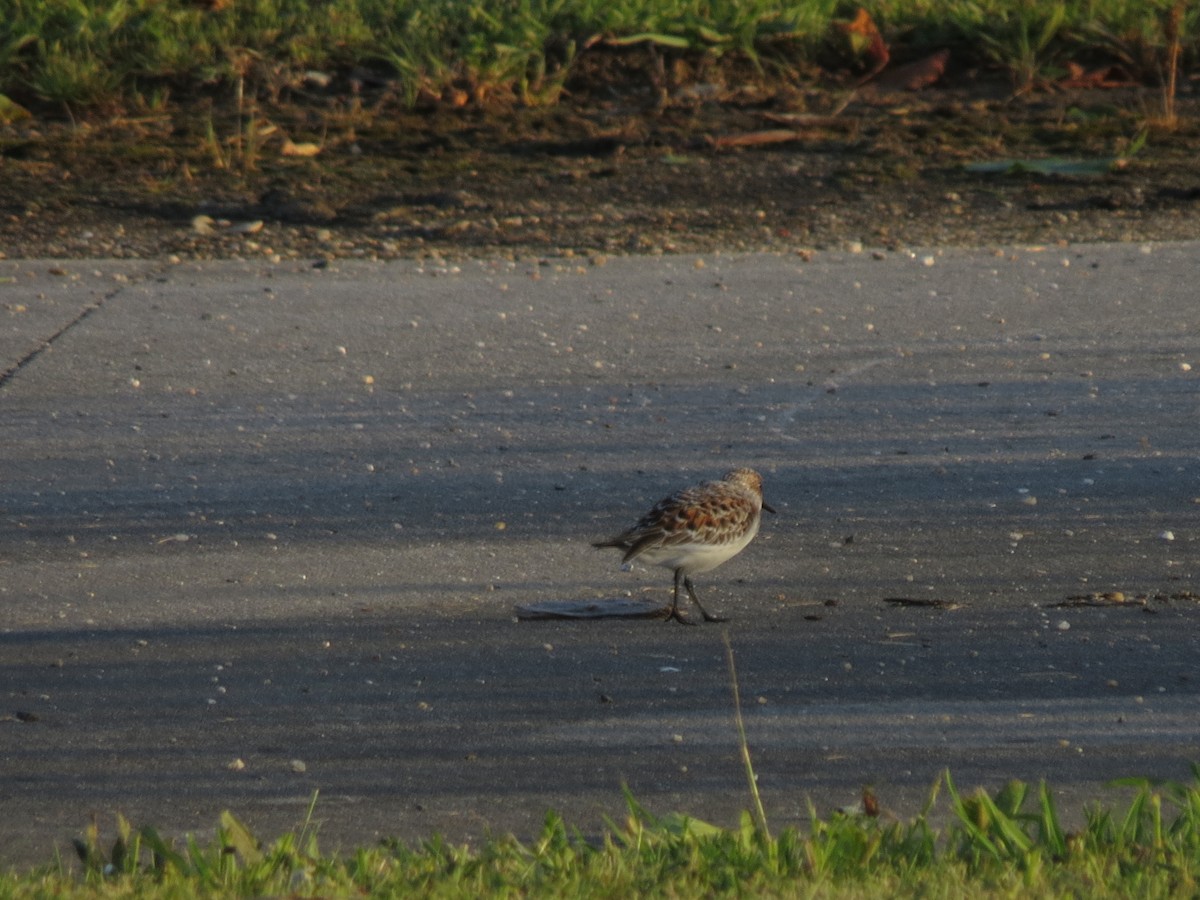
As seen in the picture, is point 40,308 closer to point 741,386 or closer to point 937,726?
point 741,386

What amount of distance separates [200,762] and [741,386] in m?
4.22

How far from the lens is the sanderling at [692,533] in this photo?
5812mm

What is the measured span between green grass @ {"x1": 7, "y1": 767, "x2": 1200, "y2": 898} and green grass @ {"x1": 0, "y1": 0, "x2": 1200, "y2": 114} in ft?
35.2

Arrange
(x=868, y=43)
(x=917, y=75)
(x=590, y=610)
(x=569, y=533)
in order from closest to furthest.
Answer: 1. (x=590, y=610)
2. (x=569, y=533)
3. (x=917, y=75)
4. (x=868, y=43)

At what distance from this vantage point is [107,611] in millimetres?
6148

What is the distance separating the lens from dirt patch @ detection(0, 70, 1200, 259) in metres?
11.5

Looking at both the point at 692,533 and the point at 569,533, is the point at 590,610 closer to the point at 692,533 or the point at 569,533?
the point at 692,533

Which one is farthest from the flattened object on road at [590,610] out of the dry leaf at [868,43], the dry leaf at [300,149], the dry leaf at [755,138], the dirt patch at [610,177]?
the dry leaf at [868,43]

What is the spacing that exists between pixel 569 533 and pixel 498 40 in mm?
8585

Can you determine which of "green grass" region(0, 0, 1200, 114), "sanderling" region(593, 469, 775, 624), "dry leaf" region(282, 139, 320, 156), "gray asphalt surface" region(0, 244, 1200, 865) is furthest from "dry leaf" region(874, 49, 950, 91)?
"sanderling" region(593, 469, 775, 624)

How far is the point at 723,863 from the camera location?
386cm

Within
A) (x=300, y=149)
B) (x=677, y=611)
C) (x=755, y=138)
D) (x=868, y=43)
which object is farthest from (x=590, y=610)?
(x=868, y=43)

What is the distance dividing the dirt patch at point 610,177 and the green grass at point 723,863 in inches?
290

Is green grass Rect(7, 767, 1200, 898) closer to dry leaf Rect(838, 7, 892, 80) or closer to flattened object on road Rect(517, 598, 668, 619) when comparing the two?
flattened object on road Rect(517, 598, 668, 619)
